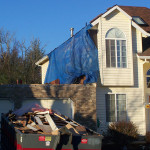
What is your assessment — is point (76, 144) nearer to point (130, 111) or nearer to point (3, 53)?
point (130, 111)

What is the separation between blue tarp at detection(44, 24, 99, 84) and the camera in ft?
51.1

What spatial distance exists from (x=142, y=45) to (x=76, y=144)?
10.9 meters

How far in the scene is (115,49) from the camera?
52.9 feet

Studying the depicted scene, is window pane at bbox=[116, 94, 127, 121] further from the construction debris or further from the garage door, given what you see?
the construction debris

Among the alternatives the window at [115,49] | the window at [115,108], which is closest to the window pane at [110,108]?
the window at [115,108]

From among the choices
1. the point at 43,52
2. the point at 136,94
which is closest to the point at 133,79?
the point at 136,94

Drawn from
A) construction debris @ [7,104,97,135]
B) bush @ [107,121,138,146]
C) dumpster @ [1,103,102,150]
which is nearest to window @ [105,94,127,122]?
bush @ [107,121,138,146]

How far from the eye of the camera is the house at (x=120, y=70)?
15727mm

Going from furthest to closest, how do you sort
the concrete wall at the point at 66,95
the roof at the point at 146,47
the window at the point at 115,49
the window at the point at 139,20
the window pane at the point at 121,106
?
the window at the point at 139,20
the roof at the point at 146,47
the window at the point at 115,49
the window pane at the point at 121,106
the concrete wall at the point at 66,95

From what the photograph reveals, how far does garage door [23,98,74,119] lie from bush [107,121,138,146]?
2244mm

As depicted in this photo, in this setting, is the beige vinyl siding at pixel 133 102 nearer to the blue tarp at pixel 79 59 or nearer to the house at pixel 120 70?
the house at pixel 120 70

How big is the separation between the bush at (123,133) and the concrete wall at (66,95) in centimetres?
108

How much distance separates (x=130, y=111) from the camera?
1598 centimetres

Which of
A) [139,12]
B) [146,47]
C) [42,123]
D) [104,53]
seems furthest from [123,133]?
[139,12]
